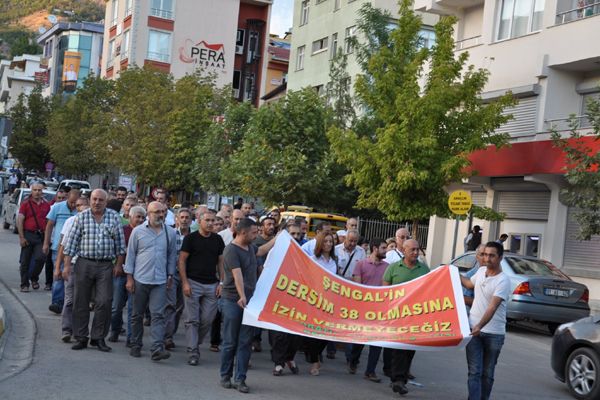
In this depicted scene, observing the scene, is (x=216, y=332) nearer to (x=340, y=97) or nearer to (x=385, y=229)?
(x=385, y=229)

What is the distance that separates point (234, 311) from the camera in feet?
32.2

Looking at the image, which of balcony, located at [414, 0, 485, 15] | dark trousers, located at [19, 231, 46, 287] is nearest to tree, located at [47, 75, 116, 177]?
balcony, located at [414, 0, 485, 15]

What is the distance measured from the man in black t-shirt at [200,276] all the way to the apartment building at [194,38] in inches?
2224

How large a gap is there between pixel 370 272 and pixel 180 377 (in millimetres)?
2909

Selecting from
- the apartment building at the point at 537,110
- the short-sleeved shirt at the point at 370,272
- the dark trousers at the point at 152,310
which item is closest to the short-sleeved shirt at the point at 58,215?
the dark trousers at the point at 152,310

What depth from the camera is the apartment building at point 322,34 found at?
149 ft

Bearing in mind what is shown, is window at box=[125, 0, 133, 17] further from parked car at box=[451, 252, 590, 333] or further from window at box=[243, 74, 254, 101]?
parked car at box=[451, 252, 590, 333]

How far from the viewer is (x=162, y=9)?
69750 millimetres

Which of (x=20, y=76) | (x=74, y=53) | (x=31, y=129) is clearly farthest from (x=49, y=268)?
(x=20, y=76)

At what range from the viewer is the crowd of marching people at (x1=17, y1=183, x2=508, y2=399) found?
31.2 feet

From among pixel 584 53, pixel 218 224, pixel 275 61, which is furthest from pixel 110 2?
pixel 218 224

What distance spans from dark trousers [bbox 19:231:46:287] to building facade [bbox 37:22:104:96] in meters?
79.8

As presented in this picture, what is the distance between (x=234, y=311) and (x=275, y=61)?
66.6 metres

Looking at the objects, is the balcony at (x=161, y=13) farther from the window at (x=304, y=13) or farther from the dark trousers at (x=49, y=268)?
the dark trousers at (x=49, y=268)
